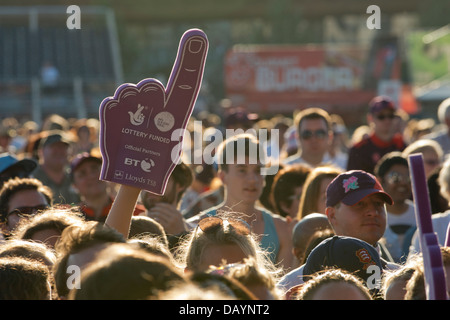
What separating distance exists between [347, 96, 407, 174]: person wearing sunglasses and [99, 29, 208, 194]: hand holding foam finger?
13.7ft

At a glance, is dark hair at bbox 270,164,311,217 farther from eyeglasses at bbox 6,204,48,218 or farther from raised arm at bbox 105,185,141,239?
raised arm at bbox 105,185,141,239

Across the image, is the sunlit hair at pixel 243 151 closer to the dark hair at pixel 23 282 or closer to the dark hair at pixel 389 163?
the dark hair at pixel 389 163

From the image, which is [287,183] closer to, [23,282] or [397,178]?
[397,178]

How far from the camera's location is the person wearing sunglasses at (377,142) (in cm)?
698

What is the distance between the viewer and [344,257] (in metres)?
3.01

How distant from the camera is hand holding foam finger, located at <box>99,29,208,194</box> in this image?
286cm

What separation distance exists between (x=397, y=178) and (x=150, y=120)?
10.1 feet

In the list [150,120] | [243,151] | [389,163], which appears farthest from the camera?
[389,163]

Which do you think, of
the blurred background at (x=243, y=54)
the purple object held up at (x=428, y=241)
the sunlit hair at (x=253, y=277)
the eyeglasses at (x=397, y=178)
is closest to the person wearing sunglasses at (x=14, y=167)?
the eyeglasses at (x=397, y=178)

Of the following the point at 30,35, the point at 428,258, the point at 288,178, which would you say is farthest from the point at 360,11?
the point at 428,258

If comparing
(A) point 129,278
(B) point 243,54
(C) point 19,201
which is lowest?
(A) point 129,278

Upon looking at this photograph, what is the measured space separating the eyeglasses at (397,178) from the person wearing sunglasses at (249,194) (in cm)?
118

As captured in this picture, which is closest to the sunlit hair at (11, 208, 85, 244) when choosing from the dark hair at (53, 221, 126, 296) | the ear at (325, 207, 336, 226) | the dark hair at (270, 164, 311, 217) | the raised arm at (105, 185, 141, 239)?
the raised arm at (105, 185, 141, 239)

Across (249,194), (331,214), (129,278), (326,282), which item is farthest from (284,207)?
(129,278)
